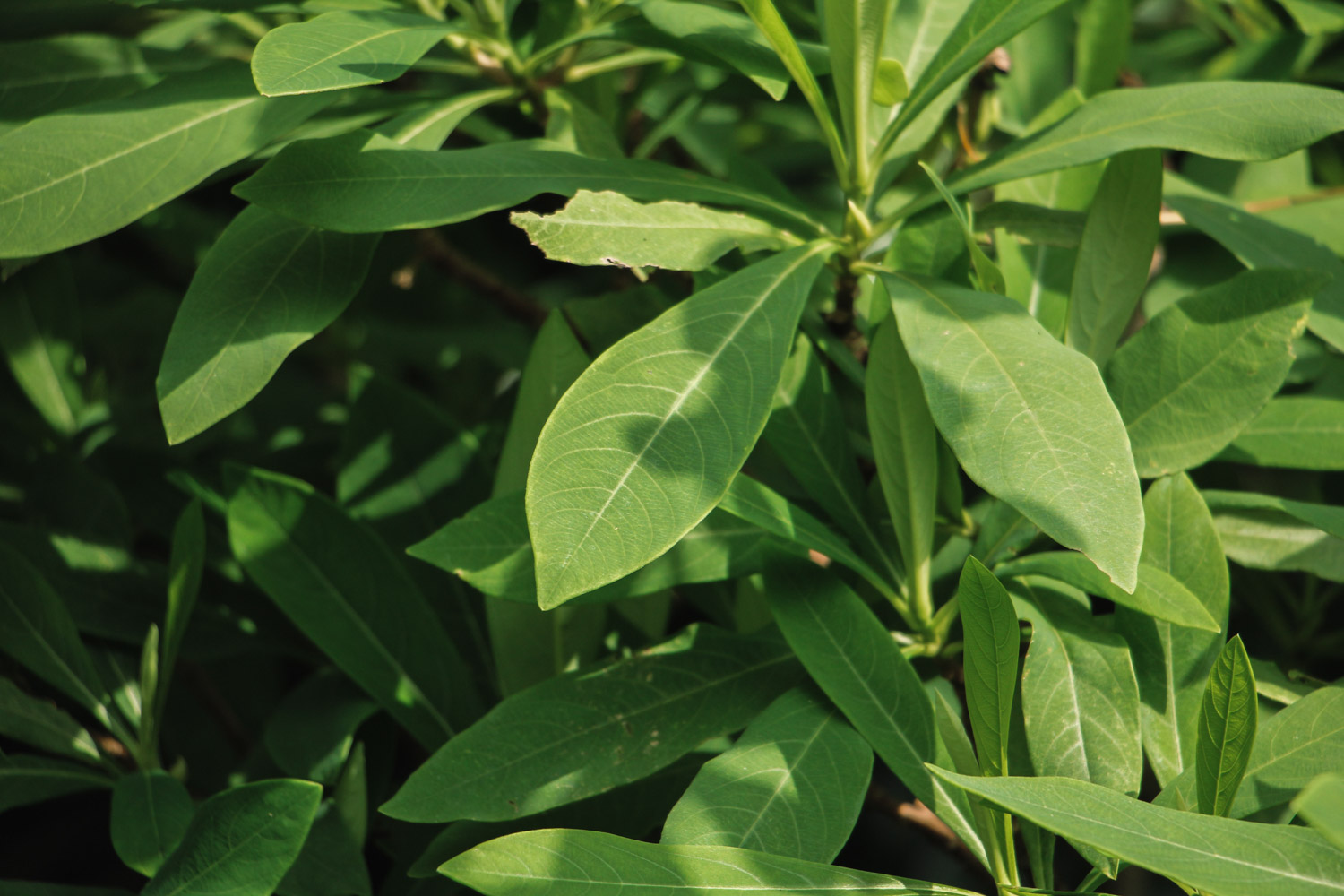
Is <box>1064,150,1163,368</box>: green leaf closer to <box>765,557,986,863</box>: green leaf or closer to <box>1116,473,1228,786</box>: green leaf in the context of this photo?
<box>1116,473,1228,786</box>: green leaf

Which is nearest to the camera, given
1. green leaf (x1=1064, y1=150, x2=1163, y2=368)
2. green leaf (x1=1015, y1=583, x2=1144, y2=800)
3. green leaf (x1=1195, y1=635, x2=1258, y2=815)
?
green leaf (x1=1195, y1=635, x2=1258, y2=815)

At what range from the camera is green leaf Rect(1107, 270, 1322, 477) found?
687 mm

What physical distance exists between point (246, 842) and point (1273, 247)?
91 centimetres

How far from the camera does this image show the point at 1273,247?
0.84 meters

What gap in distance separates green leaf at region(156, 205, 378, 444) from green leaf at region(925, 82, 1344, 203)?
1.48 feet

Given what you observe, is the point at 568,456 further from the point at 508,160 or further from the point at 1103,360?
the point at 1103,360

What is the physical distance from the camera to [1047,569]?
0.69 metres

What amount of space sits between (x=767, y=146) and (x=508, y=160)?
806 mm

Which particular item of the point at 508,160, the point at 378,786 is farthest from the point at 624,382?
the point at 378,786

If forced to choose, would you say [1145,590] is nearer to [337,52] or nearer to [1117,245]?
[1117,245]

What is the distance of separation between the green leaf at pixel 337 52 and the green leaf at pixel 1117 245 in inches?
20.1

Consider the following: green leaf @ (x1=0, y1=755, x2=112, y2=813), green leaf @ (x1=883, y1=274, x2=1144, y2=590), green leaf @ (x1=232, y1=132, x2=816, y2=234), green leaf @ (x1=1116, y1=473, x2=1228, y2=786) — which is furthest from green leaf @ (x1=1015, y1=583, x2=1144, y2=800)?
green leaf @ (x1=0, y1=755, x2=112, y2=813)

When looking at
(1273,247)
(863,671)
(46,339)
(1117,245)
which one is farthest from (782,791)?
(46,339)

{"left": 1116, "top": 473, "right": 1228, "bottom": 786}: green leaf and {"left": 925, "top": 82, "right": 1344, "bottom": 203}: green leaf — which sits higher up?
{"left": 925, "top": 82, "right": 1344, "bottom": 203}: green leaf
